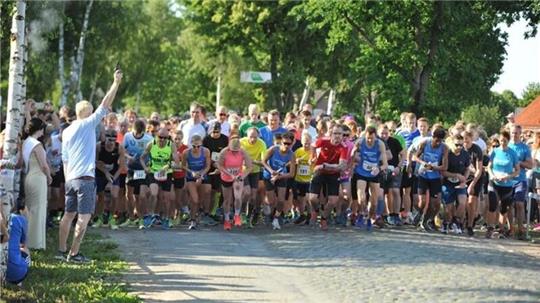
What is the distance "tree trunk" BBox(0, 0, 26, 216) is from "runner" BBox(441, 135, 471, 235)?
27.2ft

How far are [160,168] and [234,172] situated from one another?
1.29 meters

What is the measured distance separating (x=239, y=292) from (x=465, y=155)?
7541 mm

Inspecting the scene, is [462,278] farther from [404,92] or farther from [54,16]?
[54,16]

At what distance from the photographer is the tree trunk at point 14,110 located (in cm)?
961

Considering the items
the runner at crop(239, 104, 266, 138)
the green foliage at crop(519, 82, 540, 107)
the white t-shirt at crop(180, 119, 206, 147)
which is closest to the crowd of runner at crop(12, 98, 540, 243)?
the white t-shirt at crop(180, 119, 206, 147)

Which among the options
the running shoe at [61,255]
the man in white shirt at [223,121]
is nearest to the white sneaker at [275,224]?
the man in white shirt at [223,121]

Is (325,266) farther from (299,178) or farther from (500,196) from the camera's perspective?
(500,196)

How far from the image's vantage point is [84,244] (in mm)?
12930

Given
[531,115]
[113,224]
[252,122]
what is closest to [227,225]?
[113,224]

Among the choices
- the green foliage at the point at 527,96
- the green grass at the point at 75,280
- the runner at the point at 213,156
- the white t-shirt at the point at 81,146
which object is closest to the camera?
the green grass at the point at 75,280

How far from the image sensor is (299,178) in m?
16.1

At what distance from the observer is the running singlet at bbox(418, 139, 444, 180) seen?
15734mm

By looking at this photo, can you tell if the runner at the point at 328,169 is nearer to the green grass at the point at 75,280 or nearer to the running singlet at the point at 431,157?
the running singlet at the point at 431,157

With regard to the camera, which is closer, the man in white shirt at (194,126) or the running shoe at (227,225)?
the running shoe at (227,225)
